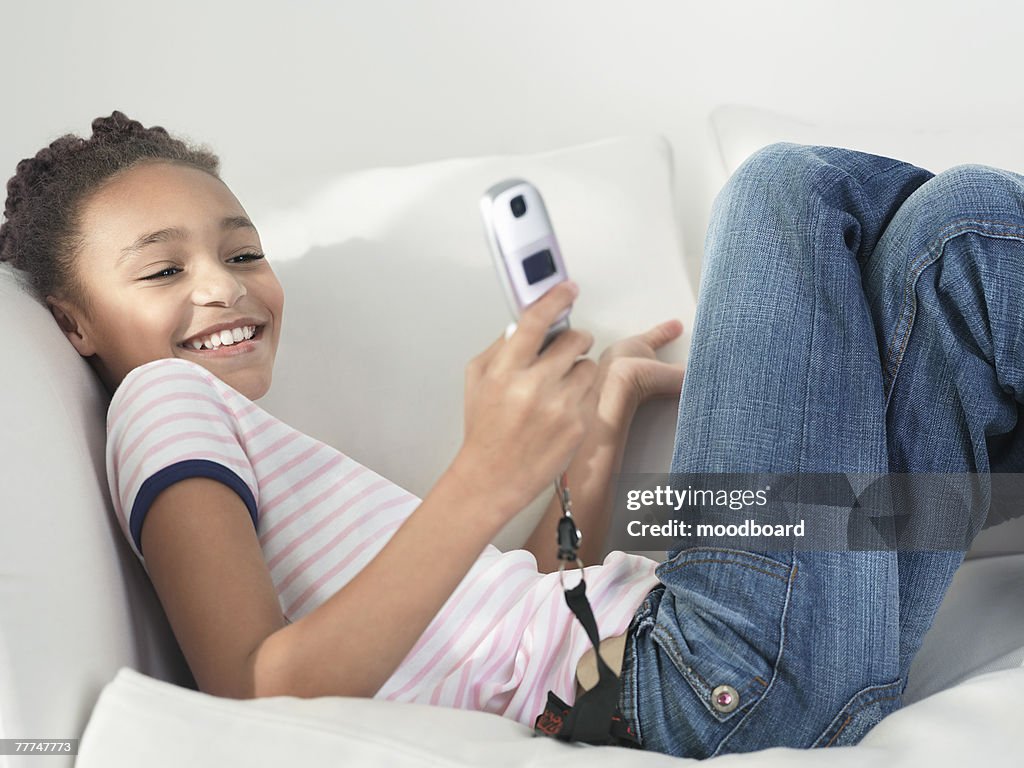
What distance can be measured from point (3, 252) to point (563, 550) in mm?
762

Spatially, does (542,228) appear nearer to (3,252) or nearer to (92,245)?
(92,245)

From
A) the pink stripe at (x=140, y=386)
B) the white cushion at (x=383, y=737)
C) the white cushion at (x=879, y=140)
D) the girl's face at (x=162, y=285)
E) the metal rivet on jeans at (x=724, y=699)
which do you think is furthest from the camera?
the white cushion at (x=879, y=140)

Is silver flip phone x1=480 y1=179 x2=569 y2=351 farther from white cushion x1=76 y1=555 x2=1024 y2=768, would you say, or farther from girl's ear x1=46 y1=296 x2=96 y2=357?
girl's ear x1=46 y1=296 x2=96 y2=357

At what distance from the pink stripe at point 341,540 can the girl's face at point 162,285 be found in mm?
179

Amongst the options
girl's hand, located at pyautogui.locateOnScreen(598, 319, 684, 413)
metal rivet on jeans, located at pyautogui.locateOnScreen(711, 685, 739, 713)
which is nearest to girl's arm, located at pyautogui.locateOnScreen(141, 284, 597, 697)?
metal rivet on jeans, located at pyautogui.locateOnScreen(711, 685, 739, 713)

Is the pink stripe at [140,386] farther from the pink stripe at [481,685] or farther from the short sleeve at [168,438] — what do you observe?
the pink stripe at [481,685]

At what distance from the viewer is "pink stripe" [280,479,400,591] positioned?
2.93 ft

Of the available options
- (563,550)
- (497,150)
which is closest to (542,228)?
(563,550)

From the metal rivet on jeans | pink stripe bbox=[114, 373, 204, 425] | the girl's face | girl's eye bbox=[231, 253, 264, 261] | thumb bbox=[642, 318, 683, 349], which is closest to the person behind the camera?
the metal rivet on jeans

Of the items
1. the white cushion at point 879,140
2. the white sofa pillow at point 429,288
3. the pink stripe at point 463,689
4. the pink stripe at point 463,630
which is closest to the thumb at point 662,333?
the white sofa pillow at point 429,288

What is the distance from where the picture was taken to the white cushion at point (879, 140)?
4.56 ft

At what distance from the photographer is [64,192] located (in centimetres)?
105

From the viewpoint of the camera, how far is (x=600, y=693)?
721mm

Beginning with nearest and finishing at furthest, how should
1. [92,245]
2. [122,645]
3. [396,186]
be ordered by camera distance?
[122,645] → [92,245] → [396,186]
